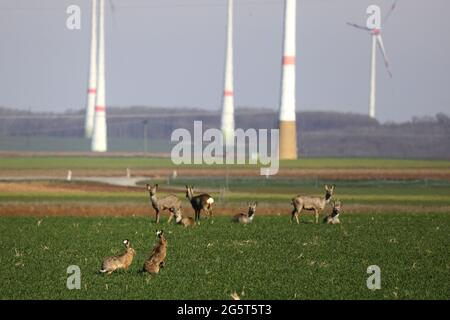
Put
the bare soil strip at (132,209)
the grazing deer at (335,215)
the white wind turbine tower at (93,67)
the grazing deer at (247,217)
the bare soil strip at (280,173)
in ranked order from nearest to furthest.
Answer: the grazing deer at (335,215) < the grazing deer at (247,217) < the bare soil strip at (132,209) < the bare soil strip at (280,173) < the white wind turbine tower at (93,67)

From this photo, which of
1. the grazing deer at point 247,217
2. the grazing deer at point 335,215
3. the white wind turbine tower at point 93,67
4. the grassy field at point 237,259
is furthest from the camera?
the white wind turbine tower at point 93,67

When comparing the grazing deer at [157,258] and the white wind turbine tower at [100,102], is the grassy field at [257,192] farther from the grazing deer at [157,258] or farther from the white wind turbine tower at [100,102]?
the white wind turbine tower at [100,102]

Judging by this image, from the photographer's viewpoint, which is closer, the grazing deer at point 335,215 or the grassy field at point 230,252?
the grassy field at point 230,252

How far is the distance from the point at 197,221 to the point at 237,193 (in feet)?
91.0

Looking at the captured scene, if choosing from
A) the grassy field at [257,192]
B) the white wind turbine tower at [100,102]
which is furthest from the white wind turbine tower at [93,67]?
the grassy field at [257,192]

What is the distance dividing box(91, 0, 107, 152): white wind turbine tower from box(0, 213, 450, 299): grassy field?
74280 millimetres

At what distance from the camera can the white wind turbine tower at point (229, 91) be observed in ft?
379

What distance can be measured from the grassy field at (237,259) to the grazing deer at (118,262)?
0.69 ft

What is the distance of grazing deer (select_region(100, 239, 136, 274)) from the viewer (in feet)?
88.7

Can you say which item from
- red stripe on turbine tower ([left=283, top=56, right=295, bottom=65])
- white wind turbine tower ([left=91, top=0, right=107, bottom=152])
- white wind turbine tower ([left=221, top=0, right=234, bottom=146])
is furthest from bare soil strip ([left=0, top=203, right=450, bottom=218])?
white wind turbine tower ([left=91, top=0, right=107, bottom=152])

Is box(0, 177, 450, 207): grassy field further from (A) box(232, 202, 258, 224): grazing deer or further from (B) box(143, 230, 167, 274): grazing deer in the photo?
(B) box(143, 230, 167, 274): grazing deer

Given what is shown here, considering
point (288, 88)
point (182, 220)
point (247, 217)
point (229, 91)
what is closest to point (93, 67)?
point (229, 91)

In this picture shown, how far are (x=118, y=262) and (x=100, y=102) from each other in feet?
360

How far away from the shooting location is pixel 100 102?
13600 centimetres
